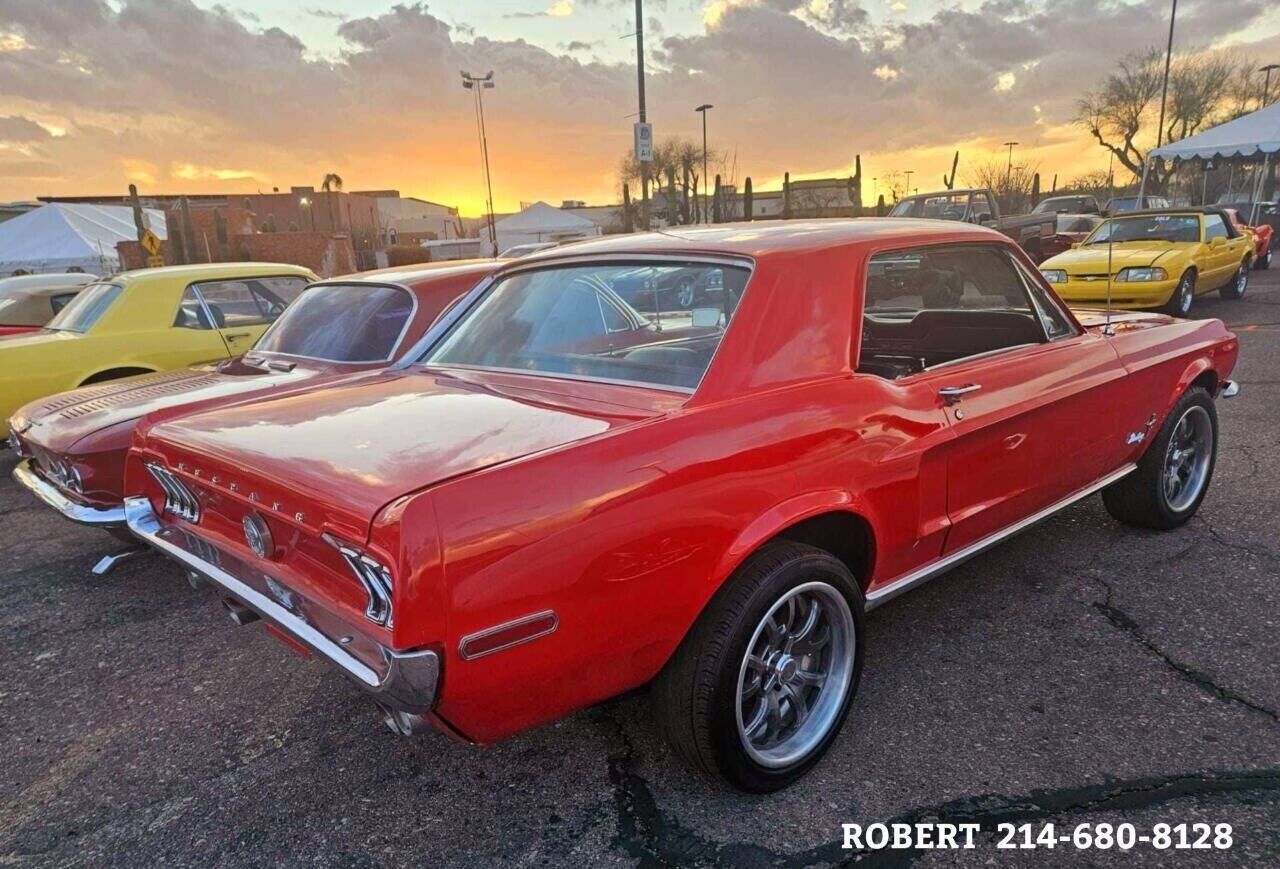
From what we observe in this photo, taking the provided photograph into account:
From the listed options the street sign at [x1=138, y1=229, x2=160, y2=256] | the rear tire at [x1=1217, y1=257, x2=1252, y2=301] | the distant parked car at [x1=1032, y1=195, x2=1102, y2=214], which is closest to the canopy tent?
the rear tire at [x1=1217, y1=257, x2=1252, y2=301]

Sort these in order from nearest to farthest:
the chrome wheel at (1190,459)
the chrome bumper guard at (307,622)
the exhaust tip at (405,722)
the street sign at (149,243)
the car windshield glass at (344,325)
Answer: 1. the chrome bumper guard at (307,622)
2. the exhaust tip at (405,722)
3. the chrome wheel at (1190,459)
4. the car windshield glass at (344,325)
5. the street sign at (149,243)

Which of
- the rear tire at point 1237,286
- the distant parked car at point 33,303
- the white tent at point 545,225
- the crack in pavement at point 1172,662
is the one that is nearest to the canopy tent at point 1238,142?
the rear tire at point 1237,286

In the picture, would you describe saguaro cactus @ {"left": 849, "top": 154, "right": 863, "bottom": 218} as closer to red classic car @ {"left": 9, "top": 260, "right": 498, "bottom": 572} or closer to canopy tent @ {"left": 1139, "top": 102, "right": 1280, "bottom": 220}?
canopy tent @ {"left": 1139, "top": 102, "right": 1280, "bottom": 220}

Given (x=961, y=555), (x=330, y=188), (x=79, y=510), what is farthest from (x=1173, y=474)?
(x=330, y=188)

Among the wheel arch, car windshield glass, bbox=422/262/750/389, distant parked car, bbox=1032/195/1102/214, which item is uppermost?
distant parked car, bbox=1032/195/1102/214

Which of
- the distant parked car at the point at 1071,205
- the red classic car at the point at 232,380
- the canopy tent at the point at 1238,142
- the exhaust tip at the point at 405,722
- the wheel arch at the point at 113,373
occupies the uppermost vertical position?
the canopy tent at the point at 1238,142

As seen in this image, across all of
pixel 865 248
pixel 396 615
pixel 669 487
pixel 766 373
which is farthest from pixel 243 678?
pixel 865 248

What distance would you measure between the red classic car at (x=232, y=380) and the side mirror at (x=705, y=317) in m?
1.88

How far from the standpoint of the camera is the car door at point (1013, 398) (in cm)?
269

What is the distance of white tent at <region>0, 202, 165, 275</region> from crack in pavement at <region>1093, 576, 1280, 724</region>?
25.5m

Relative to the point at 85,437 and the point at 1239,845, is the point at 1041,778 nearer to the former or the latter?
the point at 1239,845

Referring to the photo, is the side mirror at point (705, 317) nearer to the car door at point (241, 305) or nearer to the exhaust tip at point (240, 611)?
the exhaust tip at point (240, 611)

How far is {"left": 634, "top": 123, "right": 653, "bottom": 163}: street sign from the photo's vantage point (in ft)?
50.2

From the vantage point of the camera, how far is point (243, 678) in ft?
9.91
